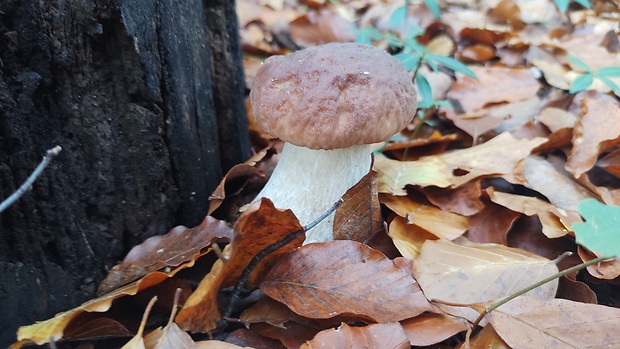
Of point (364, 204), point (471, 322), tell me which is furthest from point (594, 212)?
point (364, 204)

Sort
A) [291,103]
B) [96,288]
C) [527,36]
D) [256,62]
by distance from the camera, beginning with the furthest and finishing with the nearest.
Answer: [527,36], [256,62], [96,288], [291,103]

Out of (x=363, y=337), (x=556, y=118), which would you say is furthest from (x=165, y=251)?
(x=556, y=118)

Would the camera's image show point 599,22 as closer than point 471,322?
No

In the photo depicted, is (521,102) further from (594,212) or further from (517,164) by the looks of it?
(594,212)

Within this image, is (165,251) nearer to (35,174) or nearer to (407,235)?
(35,174)

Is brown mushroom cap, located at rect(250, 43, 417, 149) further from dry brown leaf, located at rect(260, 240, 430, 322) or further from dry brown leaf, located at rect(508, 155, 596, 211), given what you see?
dry brown leaf, located at rect(508, 155, 596, 211)

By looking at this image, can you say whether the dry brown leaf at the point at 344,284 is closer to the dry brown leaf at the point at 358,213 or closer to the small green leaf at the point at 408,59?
the dry brown leaf at the point at 358,213

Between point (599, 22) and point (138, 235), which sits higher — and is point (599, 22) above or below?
below
